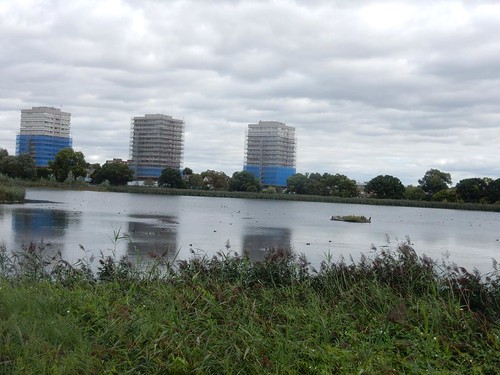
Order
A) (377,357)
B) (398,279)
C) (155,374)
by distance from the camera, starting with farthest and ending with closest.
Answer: (398,279) < (377,357) < (155,374)

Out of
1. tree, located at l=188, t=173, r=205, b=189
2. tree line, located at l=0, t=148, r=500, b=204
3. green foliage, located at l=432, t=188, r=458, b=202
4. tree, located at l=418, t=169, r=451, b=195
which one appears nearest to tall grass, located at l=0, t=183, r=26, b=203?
tree line, located at l=0, t=148, r=500, b=204

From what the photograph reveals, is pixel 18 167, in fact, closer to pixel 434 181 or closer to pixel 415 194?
pixel 415 194

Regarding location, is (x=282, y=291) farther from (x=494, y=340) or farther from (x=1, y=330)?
(x=1, y=330)

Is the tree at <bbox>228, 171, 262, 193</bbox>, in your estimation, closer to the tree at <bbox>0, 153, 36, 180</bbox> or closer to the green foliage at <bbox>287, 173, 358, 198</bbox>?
the green foliage at <bbox>287, 173, 358, 198</bbox>

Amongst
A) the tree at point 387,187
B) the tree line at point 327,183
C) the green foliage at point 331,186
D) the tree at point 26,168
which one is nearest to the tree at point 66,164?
the tree line at point 327,183

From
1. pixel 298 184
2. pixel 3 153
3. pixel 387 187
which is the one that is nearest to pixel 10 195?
pixel 3 153

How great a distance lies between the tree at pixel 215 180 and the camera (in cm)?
16939

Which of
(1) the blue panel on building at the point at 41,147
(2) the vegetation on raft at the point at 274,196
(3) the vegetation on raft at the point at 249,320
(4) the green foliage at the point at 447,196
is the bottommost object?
(3) the vegetation on raft at the point at 249,320

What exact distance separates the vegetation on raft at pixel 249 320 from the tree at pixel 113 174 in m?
142

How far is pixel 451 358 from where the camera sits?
6031 millimetres

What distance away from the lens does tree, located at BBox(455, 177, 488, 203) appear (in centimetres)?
12475

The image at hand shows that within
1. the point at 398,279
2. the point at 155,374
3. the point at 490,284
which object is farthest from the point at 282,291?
the point at 155,374

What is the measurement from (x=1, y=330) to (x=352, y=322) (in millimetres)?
3791

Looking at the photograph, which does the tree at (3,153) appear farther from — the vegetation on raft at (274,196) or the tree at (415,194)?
the tree at (415,194)
